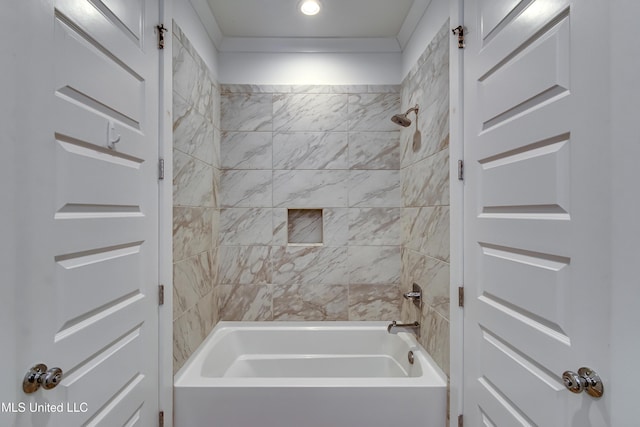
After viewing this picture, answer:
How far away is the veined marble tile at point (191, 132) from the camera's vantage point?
1.58 m

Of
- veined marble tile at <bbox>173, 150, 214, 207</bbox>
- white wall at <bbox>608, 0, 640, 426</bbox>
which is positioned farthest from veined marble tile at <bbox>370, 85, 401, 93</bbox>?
white wall at <bbox>608, 0, 640, 426</bbox>

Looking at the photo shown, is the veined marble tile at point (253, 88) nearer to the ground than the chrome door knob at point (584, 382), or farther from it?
farther from it

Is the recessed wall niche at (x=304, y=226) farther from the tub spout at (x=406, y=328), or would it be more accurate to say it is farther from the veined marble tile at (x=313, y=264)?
the tub spout at (x=406, y=328)

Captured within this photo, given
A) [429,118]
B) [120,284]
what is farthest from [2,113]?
[429,118]

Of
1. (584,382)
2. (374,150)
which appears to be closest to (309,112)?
(374,150)

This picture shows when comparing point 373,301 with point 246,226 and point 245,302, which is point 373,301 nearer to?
point 245,302

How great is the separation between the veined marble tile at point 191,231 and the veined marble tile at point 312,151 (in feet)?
2.20

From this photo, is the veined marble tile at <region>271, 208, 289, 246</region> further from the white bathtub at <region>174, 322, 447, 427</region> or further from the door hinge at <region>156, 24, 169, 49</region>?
the door hinge at <region>156, 24, 169, 49</region>

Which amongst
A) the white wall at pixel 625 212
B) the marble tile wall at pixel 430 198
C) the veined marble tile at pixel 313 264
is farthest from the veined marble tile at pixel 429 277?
the white wall at pixel 625 212

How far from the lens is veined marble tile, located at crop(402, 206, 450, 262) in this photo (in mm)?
1564

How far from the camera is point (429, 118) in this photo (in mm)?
1792

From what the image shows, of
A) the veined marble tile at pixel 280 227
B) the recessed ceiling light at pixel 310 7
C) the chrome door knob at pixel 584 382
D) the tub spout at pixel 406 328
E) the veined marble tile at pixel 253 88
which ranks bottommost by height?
the tub spout at pixel 406 328

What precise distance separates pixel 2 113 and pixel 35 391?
0.64 metres

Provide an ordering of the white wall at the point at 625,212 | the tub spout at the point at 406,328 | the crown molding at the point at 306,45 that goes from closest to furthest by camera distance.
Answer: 1. the white wall at the point at 625,212
2. the tub spout at the point at 406,328
3. the crown molding at the point at 306,45
